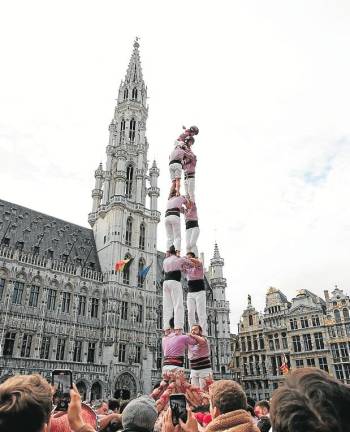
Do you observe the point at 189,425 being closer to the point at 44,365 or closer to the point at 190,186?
the point at 190,186

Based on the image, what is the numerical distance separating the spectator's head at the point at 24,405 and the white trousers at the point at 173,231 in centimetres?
1160

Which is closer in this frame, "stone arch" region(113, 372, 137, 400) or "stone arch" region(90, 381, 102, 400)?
"stone arch" region(90, 381, 102, 400)

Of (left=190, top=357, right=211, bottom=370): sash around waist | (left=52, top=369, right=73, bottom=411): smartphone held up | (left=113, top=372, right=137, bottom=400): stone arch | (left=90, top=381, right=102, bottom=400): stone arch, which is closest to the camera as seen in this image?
(left=52, top=369, right=73, bottom=411): smartphone held up

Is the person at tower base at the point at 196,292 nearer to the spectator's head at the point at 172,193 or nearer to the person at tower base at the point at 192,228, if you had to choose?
the person at tower base at the point at 192,228

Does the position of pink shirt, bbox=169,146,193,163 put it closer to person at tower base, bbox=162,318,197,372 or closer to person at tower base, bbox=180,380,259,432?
person at tower base, bbox=162,318,197,372

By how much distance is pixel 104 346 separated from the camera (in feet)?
128

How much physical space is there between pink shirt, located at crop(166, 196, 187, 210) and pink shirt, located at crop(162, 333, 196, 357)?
17.0 ft

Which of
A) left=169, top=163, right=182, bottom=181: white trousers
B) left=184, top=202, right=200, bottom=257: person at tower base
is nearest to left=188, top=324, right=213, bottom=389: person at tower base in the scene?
left=184, top=202, right=200, bottom=257: person at tower base

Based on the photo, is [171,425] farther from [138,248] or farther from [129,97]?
[129,97]

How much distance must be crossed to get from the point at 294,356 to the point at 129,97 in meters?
44.9

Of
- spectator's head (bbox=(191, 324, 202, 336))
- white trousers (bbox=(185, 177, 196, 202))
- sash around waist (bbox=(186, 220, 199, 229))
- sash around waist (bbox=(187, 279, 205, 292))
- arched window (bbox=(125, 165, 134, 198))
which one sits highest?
arched window (bbox=(125, 165, 134, 198))

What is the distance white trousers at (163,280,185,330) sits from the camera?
12.4 m

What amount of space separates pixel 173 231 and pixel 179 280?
220 cm

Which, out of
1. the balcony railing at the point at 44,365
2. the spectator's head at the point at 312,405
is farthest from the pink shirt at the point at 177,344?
the balcony railing at the point at 44,365
